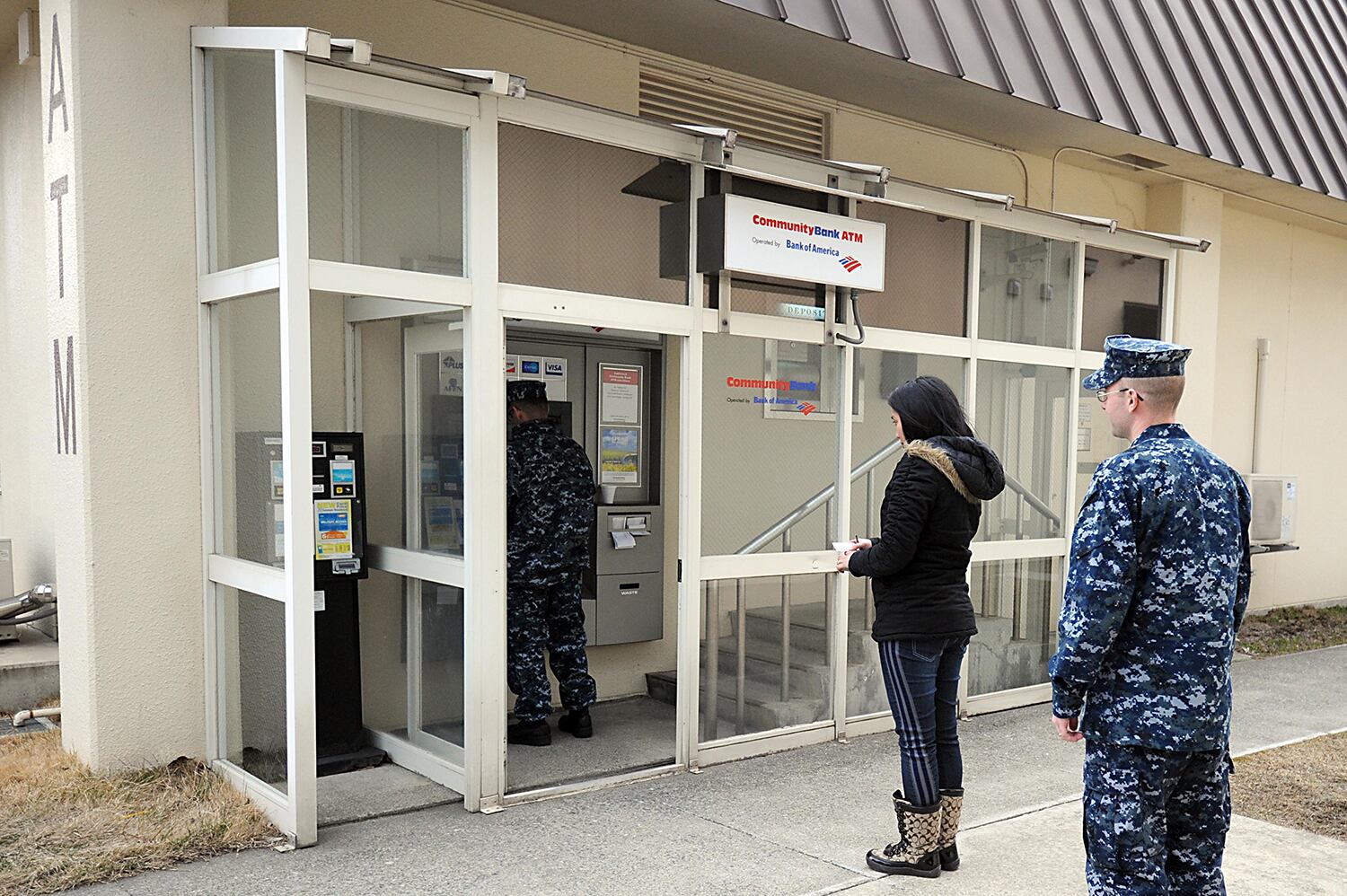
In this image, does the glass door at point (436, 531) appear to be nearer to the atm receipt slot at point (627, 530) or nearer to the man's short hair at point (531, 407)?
the man's short hair at point (531, 407)

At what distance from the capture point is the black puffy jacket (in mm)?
3838

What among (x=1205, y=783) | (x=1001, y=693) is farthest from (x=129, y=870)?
(x=1001, y=693)

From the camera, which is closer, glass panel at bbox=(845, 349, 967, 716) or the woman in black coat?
the woman in black coat

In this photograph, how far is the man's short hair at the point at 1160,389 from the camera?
9.31ft

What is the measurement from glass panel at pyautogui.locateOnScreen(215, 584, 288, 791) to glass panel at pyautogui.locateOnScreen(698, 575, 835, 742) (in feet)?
6.40

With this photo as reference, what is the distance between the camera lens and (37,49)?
5184 millimetres

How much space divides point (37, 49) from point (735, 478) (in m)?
3.84

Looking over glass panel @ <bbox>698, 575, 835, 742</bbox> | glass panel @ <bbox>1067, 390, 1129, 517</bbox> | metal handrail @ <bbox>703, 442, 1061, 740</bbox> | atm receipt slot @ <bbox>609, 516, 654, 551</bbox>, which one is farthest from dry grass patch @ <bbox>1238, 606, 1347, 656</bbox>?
atm receipt slot @ <bbox>609, 516, 654, 551</bbox>

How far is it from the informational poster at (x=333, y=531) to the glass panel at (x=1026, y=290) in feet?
11.9

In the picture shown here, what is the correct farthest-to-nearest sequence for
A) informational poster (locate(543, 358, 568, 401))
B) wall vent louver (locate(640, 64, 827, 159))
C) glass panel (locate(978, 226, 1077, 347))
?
glass panel (locate(978, 226, 1077, 347))
wall vent louver (locate(640, 64, 827, 159))
informational poster (locate(543, 358, 568, 401))

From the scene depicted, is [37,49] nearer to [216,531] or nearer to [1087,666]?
[216,531]

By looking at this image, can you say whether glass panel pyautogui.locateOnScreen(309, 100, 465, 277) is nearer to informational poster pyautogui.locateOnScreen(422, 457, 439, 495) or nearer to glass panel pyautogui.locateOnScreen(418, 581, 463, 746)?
informational poster pyautogui.locateOnScreen(422, 457, 439, 495)

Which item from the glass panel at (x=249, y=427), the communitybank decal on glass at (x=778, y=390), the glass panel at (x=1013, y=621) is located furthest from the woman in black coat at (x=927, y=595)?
the glass panel at (x=1013, y=621)

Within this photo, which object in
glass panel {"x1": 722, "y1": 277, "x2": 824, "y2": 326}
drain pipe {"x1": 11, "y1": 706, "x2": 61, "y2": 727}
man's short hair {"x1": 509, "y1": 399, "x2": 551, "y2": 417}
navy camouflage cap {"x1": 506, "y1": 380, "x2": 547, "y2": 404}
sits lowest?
drain pipe {"x1": 11, "y1": 706, "x2": 61, "y2": 727}
